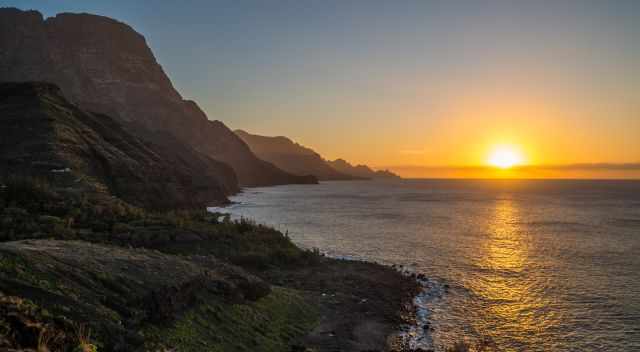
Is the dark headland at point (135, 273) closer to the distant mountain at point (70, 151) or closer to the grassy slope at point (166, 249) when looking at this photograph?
the grassy slope at point (166, 249)

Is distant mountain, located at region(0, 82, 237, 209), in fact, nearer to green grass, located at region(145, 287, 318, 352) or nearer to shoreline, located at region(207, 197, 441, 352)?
green grass, located at region(145, 287, 318, 352)

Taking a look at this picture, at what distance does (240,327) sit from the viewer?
16984 mm

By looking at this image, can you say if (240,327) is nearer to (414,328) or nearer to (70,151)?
(414,328)

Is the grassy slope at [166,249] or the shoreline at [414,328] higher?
the grassy slope at [166,249]

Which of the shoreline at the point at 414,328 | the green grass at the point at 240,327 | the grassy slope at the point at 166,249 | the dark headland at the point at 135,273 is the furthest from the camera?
the shoreline at the point at 414,328

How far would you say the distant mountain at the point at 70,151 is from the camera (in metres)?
42.5

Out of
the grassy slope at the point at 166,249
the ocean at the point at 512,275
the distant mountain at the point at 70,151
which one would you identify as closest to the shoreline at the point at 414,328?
the ocean at the point at 512,275

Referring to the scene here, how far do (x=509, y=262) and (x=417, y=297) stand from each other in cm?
2024

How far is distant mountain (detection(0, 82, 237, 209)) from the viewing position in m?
42.5

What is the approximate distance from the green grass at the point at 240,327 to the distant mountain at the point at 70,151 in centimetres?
3056

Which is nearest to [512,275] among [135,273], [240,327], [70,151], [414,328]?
[414,328]

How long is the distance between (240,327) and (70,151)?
43.1 m

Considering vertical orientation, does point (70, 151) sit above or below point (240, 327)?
above

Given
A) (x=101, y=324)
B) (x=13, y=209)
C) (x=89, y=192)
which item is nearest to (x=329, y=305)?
(x=101, y=324)
